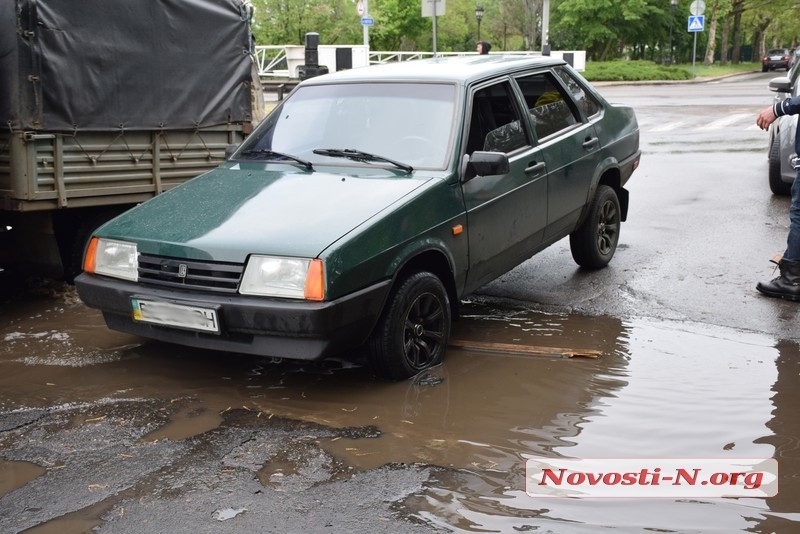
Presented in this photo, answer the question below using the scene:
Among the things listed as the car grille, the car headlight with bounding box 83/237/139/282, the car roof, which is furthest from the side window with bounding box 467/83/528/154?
the car headlight with bounding box 83/237/139/282

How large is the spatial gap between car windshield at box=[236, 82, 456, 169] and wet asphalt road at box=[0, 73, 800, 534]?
1.28 m

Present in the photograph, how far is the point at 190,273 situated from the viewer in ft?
15.1

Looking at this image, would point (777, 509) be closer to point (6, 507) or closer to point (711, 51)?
point (6, 507)

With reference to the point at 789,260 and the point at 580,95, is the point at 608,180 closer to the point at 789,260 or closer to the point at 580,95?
the point at 580,95

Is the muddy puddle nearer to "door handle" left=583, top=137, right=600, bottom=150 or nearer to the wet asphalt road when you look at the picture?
the wet asphalt road

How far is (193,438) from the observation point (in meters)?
4.19

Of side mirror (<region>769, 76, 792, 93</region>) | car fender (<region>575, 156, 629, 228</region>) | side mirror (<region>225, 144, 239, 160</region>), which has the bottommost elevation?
car fender (<region>575, 156, 629, 228</region>)

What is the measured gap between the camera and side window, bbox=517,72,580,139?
6266mm

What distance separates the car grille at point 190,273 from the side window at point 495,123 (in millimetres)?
1765

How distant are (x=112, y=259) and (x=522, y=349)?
8.00ft

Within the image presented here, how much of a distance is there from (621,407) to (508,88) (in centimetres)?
248

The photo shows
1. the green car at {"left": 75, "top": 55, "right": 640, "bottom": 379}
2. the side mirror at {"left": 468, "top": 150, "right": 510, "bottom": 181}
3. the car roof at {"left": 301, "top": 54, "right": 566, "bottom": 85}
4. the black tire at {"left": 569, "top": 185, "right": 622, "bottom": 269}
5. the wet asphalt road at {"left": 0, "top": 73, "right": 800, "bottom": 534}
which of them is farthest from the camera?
the black tire at {"left": 569, "top": 185, "right": 622, "bottom": 269}

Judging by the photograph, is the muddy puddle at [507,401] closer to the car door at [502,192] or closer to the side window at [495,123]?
the car door at [502,192]

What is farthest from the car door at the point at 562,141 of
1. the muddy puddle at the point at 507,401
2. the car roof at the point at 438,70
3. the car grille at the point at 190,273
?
the car grille at the point at 190,273
